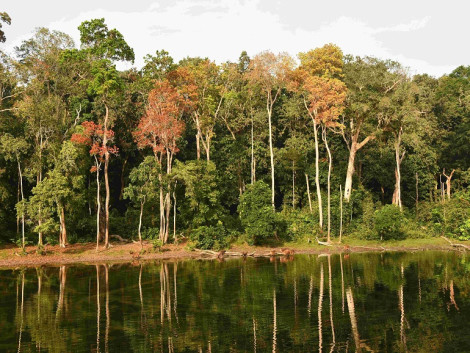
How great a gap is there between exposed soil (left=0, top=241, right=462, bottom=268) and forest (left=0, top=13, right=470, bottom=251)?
104 cm

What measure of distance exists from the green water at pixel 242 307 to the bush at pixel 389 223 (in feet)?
24.7

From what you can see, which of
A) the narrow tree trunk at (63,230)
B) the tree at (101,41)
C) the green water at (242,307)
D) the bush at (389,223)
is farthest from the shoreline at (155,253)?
the tree at (101,41)

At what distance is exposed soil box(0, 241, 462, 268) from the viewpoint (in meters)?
38.3

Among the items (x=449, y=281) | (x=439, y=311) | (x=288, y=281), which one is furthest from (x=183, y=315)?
(x=449, y=281)

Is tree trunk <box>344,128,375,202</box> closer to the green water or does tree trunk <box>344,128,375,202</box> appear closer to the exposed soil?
the exposed soil

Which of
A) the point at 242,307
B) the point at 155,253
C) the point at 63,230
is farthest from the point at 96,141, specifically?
the point at 242,307

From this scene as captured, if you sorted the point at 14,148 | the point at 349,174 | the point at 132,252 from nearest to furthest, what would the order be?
the point at 14,148, the point at 132,252, the point at 349,174

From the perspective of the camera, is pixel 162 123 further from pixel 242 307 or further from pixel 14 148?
pixel 242 307

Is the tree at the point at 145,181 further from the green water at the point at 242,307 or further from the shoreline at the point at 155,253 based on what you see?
the green water at the point at 242,307

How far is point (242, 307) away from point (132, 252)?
19553mm

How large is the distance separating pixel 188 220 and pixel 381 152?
2315cm

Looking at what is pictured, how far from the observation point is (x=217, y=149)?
175 feet

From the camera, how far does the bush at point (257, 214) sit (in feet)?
138

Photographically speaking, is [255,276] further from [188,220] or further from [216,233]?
[188,220]
